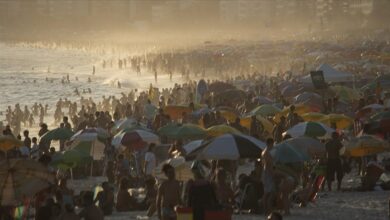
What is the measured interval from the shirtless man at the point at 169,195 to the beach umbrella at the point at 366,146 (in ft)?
14.0

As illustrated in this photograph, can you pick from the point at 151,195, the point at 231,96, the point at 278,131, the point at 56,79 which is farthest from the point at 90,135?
the point at 56,79

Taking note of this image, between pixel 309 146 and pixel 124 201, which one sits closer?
pixel 124 201

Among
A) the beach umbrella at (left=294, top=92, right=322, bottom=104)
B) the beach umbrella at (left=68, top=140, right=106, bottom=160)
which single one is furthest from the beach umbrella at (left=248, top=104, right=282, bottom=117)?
the beach umbrella at (left=68, top=140, right=106, bottom=160)

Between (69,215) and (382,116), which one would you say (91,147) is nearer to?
(382,116)

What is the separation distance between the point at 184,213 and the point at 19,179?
1830 millimetres

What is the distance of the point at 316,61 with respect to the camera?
46.5 metres

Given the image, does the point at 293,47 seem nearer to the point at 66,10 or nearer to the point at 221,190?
the point at 221,190

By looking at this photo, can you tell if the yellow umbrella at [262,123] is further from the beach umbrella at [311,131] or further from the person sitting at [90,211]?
the person sitting at [90,211]

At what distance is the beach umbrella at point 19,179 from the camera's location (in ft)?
32.7

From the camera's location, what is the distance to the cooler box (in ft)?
32.0

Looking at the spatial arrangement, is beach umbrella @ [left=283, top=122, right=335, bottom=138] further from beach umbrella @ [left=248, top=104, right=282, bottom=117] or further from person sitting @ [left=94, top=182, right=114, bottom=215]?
beach umbrella @ [left=248, top=104, right=282, bottom=117]

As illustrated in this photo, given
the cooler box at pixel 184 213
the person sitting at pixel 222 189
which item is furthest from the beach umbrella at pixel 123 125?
the cooler box at pixel 184 213

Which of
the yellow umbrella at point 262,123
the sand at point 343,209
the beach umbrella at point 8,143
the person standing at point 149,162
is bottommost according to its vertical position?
the sand at point 343,209

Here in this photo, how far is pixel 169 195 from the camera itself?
33.9 ft
